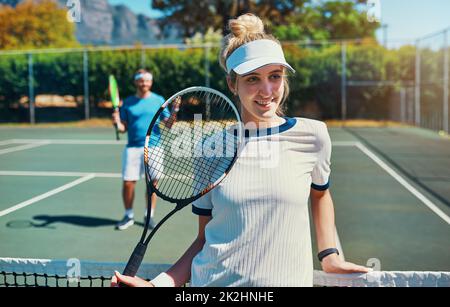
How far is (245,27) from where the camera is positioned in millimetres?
1691

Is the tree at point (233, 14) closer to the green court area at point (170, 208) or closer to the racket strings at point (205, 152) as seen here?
the green court area at point (170, 208)

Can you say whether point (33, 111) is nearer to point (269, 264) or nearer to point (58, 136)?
point (58, 136)

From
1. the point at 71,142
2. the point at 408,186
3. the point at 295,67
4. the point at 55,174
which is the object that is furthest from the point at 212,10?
the point at 408,186

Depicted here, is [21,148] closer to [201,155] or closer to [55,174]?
[55,174]

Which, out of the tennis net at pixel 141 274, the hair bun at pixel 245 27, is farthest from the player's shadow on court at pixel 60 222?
the hair bun at pixel 245 27

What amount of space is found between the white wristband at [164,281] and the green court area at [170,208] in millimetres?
2857

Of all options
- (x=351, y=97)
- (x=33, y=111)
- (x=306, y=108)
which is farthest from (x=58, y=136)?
(x=351, y=97)

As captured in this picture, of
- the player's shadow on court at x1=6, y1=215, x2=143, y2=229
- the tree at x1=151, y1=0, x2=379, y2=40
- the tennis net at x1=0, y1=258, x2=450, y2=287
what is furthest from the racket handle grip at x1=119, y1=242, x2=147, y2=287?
the tree at x1=151, y1=0, x2=379, y2=40

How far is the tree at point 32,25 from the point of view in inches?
1764

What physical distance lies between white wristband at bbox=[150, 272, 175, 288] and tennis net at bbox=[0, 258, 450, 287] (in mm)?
425

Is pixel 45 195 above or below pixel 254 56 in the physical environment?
below

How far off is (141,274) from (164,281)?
609 millimetres

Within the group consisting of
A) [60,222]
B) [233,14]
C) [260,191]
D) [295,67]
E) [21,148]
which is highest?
[233,14]

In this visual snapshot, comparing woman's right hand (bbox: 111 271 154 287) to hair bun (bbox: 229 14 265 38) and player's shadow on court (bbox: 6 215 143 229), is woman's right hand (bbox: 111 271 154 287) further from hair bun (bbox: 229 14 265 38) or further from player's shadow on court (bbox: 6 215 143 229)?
player's shadow on court (bbox: 6 215 143 229)
